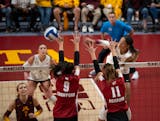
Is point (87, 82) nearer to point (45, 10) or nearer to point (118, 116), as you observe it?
point (118, 116)

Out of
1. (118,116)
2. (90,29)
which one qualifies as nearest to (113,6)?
(90,29)

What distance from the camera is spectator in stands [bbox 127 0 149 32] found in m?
18.1

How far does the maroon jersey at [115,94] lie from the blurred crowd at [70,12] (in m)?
11.0

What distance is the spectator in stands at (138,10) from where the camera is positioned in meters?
18.1

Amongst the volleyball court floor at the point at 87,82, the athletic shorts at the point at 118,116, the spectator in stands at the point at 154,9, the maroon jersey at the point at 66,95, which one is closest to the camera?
the maroon jersey at the point at 66,95

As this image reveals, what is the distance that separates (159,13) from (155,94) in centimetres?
853

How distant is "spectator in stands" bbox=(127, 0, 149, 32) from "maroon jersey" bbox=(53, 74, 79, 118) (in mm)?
11875

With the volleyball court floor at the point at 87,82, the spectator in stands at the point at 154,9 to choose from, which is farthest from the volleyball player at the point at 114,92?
the spectator in stands at the point at 154,9

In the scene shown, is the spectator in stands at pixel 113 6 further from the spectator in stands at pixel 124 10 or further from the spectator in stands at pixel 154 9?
the spectator in stands at pixel 154 9

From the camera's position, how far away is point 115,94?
657 centimetres

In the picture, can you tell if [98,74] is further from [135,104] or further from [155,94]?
[155,94]

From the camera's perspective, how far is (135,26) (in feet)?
61.5

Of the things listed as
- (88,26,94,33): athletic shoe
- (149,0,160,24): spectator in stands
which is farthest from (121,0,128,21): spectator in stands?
(88,26,94,33): athletic shoe

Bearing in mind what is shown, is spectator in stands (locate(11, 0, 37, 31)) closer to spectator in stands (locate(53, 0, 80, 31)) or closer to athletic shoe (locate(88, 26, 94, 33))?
spectator in stands (locate(53, 0, 80, 31))
